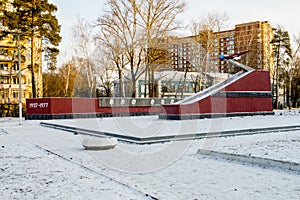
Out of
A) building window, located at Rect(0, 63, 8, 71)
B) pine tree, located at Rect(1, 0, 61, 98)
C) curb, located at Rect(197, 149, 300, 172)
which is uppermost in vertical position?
pine tree, located at Rect(1, 0, 61, 98)

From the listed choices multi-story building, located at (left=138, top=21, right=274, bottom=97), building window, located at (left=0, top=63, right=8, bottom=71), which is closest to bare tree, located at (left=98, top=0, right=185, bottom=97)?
multi-story building, located at (left=138, top=21, right=274, bottom=97)

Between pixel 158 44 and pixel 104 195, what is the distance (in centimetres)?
2496

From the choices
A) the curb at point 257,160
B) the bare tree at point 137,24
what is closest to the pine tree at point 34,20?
the bare tree at point 137,24

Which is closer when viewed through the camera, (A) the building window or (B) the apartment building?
(B) the apartment building

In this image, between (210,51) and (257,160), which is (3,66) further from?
(257,160)

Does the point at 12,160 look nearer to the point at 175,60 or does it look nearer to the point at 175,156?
the point at 175,156

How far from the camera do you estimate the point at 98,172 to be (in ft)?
18.6

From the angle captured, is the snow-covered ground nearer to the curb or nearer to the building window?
the curb

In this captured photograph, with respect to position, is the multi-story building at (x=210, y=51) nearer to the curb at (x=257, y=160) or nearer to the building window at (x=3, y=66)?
the building window at (x=3, y=66)

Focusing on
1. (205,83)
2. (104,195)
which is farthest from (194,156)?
(205,83)

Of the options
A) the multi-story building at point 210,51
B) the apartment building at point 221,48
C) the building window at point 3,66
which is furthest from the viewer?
the building window at point 3,66

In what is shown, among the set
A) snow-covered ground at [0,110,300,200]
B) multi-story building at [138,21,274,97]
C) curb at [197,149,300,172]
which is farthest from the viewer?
multi-story building at [138,21,274,97]

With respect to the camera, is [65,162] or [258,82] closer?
[65,162]

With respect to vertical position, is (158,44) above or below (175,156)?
above
